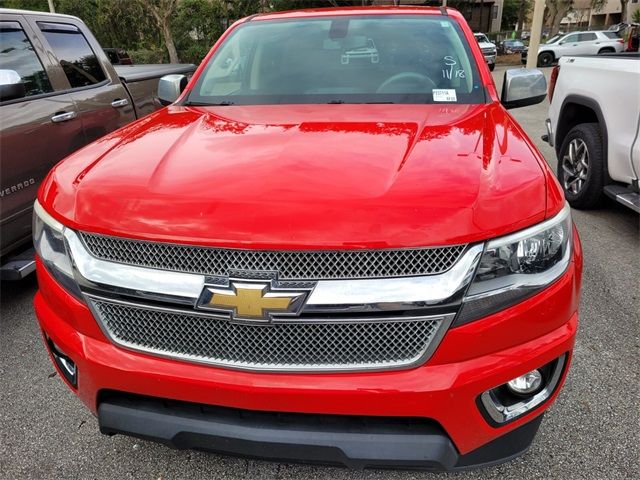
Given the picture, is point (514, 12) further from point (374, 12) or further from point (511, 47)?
point (374, 12)

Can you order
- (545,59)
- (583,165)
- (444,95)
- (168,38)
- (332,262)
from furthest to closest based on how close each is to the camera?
(545,59) → (168,38) → (583,165) → (444,95) → (332,262)

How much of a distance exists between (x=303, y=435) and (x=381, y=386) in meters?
0.29

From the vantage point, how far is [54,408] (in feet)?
7.92

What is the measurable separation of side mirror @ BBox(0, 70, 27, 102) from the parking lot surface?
1450 millimetres

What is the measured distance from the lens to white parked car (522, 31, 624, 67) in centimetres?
2403

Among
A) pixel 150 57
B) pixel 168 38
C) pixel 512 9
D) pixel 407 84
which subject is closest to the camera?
pixel 407 84

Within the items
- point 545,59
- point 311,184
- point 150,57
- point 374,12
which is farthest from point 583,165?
point 150,57

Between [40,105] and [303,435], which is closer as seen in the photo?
[303,435]

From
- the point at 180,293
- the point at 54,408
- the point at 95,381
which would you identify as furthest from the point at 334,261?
the point at 54,408

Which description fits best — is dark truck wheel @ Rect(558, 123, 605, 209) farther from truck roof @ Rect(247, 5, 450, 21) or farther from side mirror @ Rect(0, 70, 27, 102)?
side mirror @ Rect(0, 70, 27, 102)

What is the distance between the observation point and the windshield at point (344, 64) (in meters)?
2.57

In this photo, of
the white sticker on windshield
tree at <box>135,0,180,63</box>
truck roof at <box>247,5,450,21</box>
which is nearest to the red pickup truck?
the white sticker on windshield

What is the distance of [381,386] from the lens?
1.43 metres

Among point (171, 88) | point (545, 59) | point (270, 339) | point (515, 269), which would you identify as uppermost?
point (171, 88)
